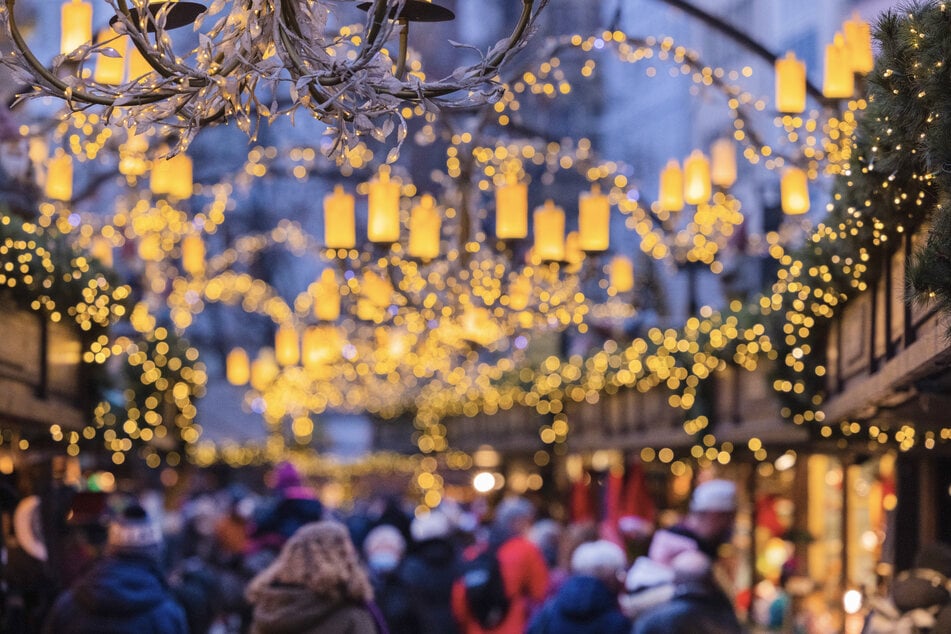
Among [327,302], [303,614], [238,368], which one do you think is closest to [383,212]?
[303,614]

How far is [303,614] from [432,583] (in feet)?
20.6

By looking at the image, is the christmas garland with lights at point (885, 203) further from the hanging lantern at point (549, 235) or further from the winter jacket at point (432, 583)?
the winter jacket at point (432, 583)

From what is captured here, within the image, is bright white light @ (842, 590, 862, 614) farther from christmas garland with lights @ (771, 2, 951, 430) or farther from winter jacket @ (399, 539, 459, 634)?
winter jacket @ (399, 539, 459, 634)

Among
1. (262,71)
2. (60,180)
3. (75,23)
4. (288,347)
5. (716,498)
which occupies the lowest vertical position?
(716,498)

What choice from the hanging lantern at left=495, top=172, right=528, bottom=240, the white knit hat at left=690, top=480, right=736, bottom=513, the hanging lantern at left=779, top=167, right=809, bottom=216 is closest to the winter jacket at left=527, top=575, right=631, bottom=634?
the white knit hat at left=690, top=480, right=736, bottom=513

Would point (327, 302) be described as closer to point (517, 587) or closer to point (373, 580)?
point (517, 587)

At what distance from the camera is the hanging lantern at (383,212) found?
42.0 feet

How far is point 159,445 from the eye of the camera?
1884 centimetres

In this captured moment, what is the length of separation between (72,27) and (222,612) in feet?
20.6

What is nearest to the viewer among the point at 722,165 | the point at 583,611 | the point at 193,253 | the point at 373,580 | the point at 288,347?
the point at 583,611

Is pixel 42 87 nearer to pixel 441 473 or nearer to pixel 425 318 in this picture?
pixel 425 318

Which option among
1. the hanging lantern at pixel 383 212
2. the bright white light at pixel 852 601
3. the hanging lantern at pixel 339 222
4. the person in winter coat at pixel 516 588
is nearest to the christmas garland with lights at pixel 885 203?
the bright white light at pixel 852 601

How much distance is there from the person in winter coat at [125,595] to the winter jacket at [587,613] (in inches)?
91.0

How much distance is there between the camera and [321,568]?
8398 millimetres
